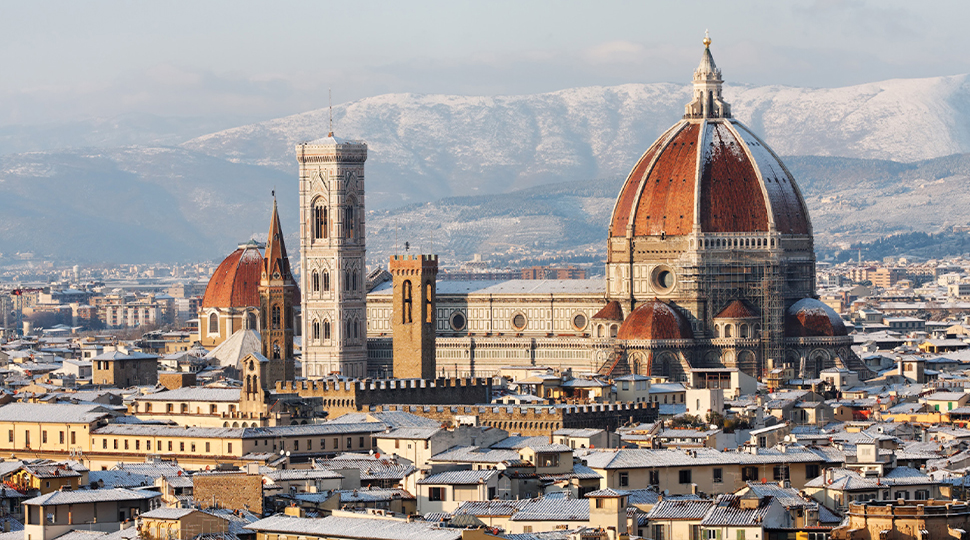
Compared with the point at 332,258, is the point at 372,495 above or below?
below

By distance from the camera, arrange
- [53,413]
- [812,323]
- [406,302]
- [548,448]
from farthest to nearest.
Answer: [406,302] → [812,323] → [53,413] → [548,448]

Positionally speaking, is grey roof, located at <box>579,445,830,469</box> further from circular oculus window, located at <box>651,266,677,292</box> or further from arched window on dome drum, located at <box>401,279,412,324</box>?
circular oculus window, located at <box>651,266,677,292</box>

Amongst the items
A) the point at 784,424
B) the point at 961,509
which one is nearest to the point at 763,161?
the point at 784,424

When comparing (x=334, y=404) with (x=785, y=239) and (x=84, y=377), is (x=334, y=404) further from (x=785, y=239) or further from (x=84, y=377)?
(x=785, y=239)

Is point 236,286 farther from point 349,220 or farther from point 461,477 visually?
point 461,477

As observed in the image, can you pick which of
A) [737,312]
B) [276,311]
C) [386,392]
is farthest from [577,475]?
[737,312]

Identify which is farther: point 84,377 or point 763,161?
point 763,161

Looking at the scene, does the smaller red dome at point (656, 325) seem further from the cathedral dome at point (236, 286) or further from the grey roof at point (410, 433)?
the grey roof at point (410, 433)

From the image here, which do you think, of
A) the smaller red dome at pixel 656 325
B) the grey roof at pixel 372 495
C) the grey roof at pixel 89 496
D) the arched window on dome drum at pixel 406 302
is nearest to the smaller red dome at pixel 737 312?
the smaller red dome at pixel 656 325
